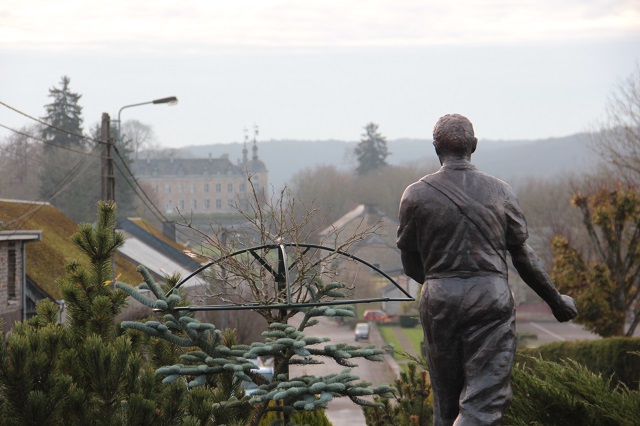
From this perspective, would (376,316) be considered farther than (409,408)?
Yes

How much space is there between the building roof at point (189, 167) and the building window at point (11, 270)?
153730mm

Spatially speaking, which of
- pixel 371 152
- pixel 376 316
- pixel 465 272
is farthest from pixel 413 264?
pixel 371 152

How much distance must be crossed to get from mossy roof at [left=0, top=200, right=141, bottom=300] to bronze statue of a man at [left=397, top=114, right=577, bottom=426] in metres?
19.9

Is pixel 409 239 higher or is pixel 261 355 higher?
pixel 409 239

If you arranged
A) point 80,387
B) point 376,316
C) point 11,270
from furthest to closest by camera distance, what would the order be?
point 376,316, point 11,270, point 80,387

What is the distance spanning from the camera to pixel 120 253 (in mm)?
37938

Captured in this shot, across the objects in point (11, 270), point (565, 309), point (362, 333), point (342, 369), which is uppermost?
point (565, 309)

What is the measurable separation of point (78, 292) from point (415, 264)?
451 cm

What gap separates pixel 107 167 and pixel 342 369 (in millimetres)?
6501

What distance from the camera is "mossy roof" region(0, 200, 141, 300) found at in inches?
1117

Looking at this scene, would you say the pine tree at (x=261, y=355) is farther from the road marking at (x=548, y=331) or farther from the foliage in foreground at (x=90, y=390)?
the road marking at (x=548, y=331)

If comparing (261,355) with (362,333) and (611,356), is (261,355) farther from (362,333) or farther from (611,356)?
(362,333)

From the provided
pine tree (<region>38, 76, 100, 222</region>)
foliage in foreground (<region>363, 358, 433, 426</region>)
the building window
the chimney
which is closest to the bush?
foliage in foreground (<region>363, 358, 433, 426</region>)

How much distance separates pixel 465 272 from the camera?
24.4 feet
